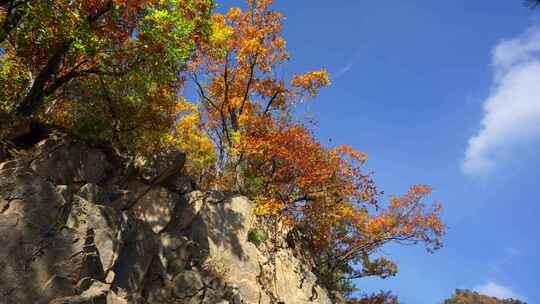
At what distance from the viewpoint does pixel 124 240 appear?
48.1ft

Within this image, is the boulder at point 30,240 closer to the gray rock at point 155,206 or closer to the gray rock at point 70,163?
the gray rock at point 70,163

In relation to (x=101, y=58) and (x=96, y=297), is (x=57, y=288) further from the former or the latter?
(x=101, y=58)

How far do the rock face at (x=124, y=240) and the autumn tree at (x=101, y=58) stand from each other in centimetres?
216

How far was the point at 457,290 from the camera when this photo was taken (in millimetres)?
137500

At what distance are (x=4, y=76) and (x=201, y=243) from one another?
1161 centimetres

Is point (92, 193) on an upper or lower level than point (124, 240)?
upper

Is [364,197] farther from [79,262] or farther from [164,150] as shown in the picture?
[79,262]

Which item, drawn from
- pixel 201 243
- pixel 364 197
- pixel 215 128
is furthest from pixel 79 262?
pixel 215 128

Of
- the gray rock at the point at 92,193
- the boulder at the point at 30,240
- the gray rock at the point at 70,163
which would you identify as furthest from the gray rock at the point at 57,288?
the gray rock at the point at 70,163

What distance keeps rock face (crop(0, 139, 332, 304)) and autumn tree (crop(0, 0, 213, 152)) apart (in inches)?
85.0

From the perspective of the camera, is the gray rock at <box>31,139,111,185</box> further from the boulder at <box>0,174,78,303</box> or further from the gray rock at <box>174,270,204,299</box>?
the gray rock at <box>174,270,204,299</box>

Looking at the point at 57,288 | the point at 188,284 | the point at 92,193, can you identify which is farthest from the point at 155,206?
the point at 57,288

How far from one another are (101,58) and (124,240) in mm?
7863

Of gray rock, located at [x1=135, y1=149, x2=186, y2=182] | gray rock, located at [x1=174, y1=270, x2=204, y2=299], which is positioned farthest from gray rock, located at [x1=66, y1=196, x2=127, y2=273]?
gray rock, located at [x1=135, y1=149, x2=186, y2=182]
